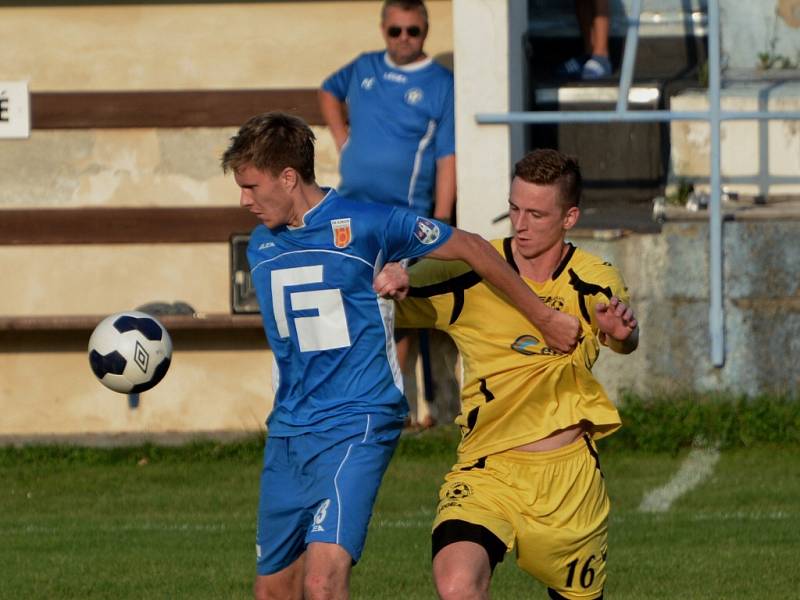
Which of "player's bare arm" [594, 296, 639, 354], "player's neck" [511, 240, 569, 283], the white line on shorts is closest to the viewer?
"player's bare arm" [594, 296, 639, 354]

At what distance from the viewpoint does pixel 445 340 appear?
11.9 m

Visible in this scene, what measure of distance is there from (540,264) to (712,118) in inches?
214

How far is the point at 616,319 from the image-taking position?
5965 millimetres

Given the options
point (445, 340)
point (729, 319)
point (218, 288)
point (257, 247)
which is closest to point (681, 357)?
point (729, 319)

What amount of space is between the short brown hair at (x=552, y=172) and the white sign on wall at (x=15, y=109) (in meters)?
7.01

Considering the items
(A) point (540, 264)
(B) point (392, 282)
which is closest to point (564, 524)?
(A) point (540, 264)

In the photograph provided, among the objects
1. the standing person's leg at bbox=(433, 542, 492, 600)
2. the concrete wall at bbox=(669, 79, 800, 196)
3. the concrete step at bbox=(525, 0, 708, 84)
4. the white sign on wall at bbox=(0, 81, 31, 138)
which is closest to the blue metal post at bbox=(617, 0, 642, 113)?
the concrete wall at bbox=(669, 79, 800, 196)

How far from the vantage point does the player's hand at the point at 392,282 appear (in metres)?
5.83

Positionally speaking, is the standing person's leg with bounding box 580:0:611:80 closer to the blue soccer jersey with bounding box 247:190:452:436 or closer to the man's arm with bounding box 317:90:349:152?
the man's arm with bounding box 317:90:349:152

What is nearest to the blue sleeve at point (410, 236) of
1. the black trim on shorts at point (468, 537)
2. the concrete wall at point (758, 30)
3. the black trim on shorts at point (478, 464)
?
the black trim on shorts at point (478, 464)

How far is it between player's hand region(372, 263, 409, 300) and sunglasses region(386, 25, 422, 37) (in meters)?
5.42

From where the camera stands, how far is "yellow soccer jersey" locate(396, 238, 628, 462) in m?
6.21

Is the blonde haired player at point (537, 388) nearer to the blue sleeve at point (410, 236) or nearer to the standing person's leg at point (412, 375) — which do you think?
the blue sleeve at point (410, 236)

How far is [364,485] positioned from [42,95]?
731 cm
